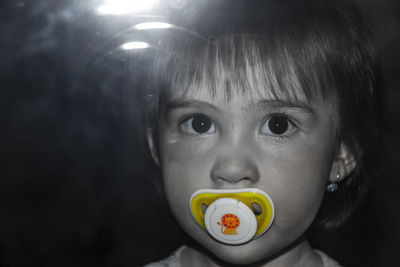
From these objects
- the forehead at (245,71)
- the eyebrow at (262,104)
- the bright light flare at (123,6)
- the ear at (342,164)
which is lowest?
the ear at (342,164)

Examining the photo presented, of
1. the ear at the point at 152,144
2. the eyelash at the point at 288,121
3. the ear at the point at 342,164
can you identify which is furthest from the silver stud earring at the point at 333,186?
the ear at the point at 152,144

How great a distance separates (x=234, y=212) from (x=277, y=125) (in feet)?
0.33

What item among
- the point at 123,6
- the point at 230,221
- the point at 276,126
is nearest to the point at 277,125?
the point at 276,126

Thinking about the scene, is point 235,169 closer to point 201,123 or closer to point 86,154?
point 201,123

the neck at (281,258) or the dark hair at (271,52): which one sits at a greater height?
the dark hair at (271,52)

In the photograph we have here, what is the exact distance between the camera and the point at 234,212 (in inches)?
19.6

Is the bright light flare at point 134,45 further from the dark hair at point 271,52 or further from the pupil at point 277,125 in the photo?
the pupil at point 277,125

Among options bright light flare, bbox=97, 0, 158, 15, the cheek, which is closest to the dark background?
bright light flare, bbox=97, 0, 158, 15

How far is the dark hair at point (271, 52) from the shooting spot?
496 mm

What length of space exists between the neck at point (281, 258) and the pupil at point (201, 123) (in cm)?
19

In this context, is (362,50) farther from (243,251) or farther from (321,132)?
(243,251)

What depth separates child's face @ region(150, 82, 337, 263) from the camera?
0.49 metres

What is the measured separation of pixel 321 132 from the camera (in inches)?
21.3

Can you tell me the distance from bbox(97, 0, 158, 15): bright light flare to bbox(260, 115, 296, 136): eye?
0.60 feet
